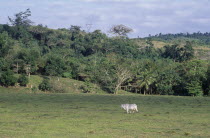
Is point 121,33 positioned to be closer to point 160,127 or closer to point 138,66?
point 138,66

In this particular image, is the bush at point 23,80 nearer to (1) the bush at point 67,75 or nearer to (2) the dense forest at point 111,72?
(2) the dense forest at point 111,72

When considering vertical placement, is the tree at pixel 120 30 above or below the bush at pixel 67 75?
above

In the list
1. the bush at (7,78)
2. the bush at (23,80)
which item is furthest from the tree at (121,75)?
the bush at (7,78)

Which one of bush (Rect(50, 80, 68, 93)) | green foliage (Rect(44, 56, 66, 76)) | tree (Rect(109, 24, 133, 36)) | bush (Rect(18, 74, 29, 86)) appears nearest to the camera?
bush (Rect(18, 74, 29, 86))

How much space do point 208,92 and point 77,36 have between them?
154ft

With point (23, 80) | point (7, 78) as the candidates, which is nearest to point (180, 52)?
point (23, 80)

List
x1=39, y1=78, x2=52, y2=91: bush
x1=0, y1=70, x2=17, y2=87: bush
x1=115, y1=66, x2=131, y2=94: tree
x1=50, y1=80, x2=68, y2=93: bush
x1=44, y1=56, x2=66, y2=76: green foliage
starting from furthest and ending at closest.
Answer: x1=115, y1=66, x2=131, y2=94: tree, x1=44, y1=56, x2=66, y2=76: green foliage, x1=50, y1=80, x2=68, y2=93: bush, x1=39, y1=78, x2=52, y2=91: bush, x1=0, y1=70, x2=17, y2=87: bush

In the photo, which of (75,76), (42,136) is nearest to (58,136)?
(42,136)

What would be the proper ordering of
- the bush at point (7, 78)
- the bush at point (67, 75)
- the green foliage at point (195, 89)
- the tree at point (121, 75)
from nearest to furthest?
the bush at point (7, 78) < the green foliage at point (195, 89) < the tree at point (121, 75) < the bush at point (67, 75)

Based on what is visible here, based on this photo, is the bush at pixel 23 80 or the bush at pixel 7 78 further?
the bush at pixel 23 80

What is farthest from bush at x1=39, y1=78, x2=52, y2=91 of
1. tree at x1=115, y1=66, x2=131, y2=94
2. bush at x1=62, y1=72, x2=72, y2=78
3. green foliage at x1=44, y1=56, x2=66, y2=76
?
tree at x1=115, y1=66, x2=131, y2=94

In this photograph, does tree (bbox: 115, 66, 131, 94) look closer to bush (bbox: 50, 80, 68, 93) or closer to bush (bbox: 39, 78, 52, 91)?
bush (bbox: 50, 80, 68, 93)

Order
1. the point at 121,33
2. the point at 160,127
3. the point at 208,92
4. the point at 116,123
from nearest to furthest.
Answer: the point at 160,127 → the point at 116,123 → the point at 208,92 → the point at 121,33

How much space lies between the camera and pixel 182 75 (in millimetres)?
69188
